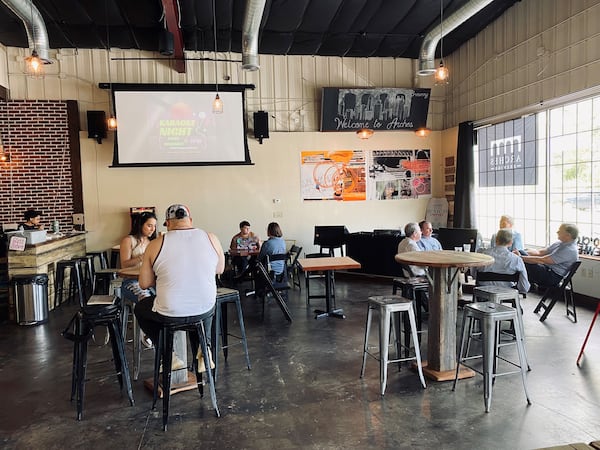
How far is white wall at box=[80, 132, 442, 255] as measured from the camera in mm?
7988

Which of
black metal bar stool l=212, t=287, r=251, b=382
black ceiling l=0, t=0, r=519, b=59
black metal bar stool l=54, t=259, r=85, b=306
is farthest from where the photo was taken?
black ceiling l=0, t=0, r=519, b=59

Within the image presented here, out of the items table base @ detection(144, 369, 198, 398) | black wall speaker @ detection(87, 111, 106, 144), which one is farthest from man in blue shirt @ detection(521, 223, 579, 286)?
black wall speaker @ detection(87, 111, 106, 144)

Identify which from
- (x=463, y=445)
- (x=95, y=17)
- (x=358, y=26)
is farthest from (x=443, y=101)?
(x=463, y=445)

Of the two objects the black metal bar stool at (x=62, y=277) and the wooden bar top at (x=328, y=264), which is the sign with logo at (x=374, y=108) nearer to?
the wooden bar top at (x=328, y=264)

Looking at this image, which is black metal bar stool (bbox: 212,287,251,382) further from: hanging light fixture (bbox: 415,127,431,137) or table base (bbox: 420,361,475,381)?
hanging light fixture (bbox: 415,127,431,137)

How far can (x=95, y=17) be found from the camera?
21.9ft

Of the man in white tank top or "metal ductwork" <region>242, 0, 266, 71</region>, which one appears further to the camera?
"metal ductwork" <region>242, 0, 266, 71</region>

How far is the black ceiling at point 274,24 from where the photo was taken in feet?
21.1

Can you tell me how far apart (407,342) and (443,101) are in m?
6.64

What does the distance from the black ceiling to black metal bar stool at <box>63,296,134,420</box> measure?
14.7ft

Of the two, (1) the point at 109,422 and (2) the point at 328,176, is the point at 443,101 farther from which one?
(1) the point at 109,422

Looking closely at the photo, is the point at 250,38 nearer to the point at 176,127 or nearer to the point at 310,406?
the point at 176,127

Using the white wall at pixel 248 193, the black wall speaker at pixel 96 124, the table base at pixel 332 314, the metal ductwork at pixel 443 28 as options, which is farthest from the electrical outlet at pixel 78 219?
the metal ductwork at pixel 443 28

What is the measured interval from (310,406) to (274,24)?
6162 millimetres
